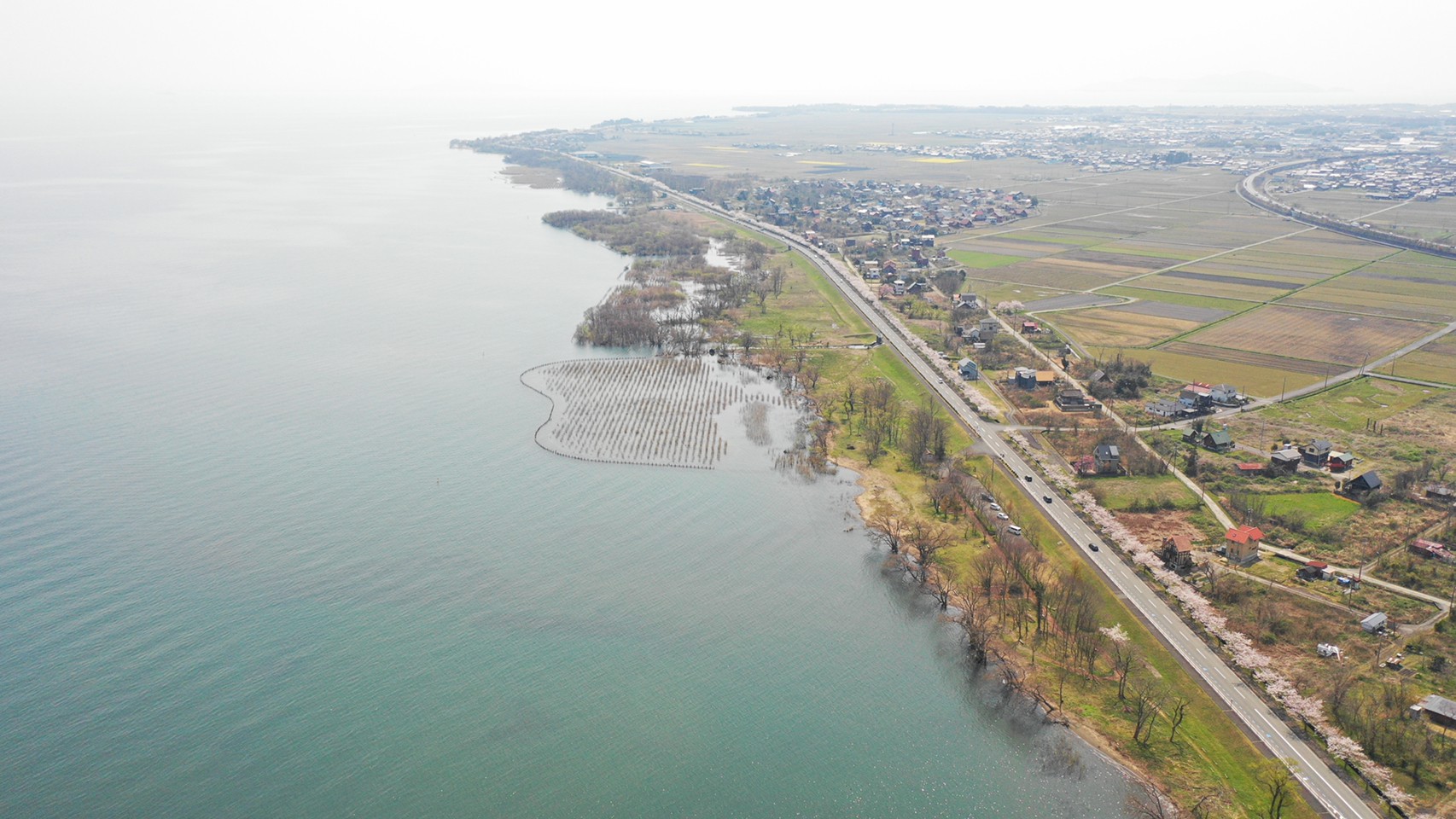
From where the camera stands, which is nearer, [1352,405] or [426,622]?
[426,622]

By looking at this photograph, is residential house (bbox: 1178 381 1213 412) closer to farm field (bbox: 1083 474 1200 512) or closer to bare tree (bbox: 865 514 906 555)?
farm field (bbox: 1083 474 1200 512)

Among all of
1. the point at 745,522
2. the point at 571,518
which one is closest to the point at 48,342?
the point at 571,518

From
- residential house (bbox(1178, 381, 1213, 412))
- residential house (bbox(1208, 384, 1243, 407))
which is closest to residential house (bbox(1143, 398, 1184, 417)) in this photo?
residential house (bbox(1178, 381, 1213, 412))

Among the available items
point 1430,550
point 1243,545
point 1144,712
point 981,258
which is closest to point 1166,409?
point 1243,545

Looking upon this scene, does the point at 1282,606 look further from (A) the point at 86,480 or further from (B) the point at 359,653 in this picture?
(A) the point at 86,480

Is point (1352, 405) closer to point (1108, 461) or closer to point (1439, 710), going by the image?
point (1108, 461)

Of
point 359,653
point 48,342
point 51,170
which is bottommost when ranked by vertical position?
point 359,653
